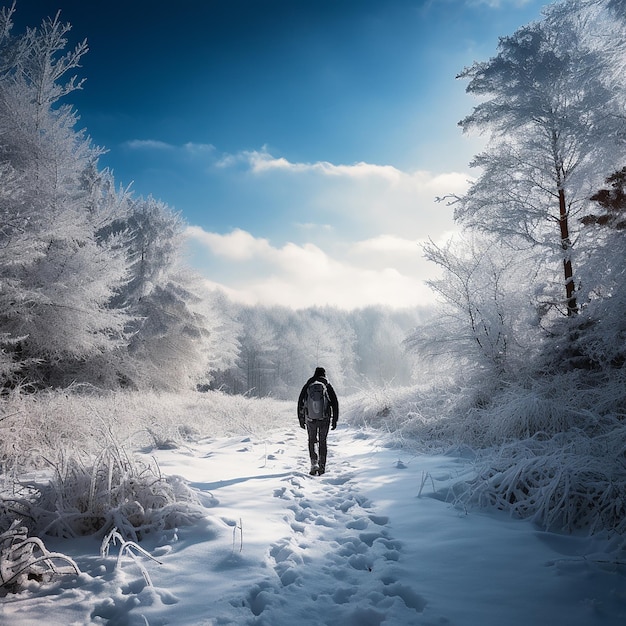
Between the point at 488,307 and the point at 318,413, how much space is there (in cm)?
441

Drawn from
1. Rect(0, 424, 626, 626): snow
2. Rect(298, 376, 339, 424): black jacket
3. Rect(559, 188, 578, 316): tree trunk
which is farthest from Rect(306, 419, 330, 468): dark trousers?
Rect(559, 188, 578, 316): tree trunk

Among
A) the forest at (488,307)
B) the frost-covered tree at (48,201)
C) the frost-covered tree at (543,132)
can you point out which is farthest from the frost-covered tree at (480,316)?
the frost-covered tree at (48,201)

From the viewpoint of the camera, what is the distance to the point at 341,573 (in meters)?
2.30

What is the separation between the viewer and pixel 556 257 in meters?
7.00

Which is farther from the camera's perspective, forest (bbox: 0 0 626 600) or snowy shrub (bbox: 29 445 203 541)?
forest (bbox: 0 0 626 600)

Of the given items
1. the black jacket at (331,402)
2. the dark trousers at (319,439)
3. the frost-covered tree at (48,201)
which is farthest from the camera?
the frost-covered tree at (48,201)

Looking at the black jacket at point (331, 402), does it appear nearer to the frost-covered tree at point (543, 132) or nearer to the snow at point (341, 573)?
the snow at point (341, 573)

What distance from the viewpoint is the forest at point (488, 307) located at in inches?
118

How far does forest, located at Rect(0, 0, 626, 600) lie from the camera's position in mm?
2996

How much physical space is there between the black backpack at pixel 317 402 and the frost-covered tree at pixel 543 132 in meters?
5.11

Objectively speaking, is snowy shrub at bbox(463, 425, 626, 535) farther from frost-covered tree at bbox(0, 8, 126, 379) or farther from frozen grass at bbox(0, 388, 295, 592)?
frost-covered tree at bbox(0, 8, 126, 379)

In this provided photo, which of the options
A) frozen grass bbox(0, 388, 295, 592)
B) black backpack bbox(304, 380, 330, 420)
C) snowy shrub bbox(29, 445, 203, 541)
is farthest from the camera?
black backpack bbox(304, 380, 330, 420)

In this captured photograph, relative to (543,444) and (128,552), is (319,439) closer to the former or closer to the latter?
(543,444)

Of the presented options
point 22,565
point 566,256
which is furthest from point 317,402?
point 566,256
